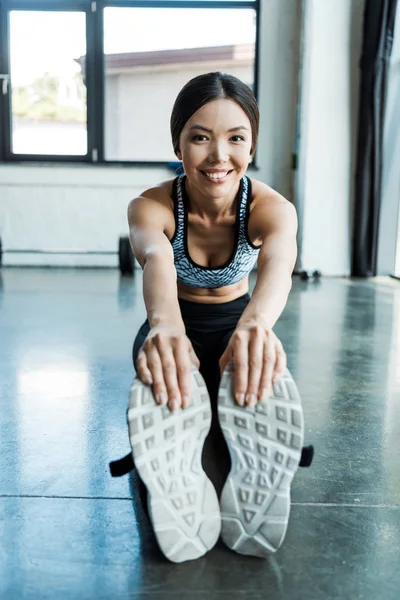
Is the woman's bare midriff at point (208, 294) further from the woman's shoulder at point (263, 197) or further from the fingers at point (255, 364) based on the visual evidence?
the fingers at point (255, 364)

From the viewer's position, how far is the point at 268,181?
207 inches

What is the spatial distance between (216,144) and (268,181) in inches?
162

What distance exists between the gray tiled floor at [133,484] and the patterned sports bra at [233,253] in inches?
18.1

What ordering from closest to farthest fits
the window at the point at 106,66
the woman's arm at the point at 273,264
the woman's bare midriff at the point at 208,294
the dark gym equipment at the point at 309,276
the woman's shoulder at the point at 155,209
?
the woman's arm at the point at 273,264 → the woman's shoulder at the point at 155,209 → the woman's bare midriff at the point at 208,294 → the dark gym equipment at the point at 309,276 → the window at the point at 106,66

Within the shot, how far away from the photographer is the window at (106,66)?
4.97 metres

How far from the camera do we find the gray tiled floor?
94 cm

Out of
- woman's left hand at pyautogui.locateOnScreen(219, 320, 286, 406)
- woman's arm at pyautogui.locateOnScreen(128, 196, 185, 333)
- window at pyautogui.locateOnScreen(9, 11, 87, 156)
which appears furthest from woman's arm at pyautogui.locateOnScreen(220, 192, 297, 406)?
window at pyautogui.locateOnScreen(9, 11, 87, 156)

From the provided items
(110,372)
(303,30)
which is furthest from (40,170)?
(110,372)

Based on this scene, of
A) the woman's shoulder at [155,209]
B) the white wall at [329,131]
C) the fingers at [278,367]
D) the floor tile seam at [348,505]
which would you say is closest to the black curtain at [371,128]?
the white wall at [329,131]

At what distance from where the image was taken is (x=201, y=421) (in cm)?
102

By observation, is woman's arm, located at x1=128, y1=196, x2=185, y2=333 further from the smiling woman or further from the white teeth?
the white teeth

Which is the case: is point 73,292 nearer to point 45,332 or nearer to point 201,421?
point 45,332

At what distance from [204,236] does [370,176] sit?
11.7 ft

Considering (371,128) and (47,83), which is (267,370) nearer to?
(371,128)
